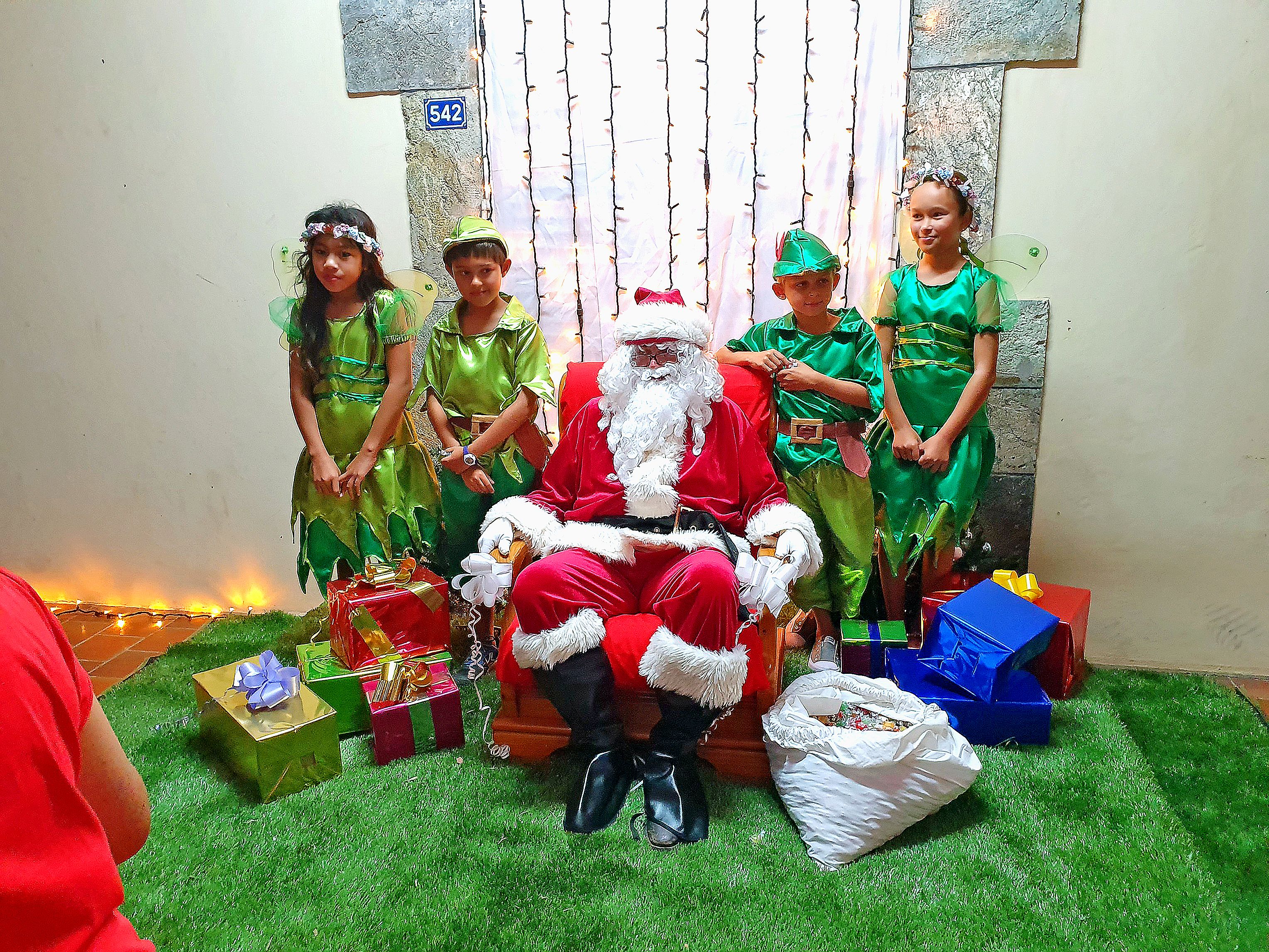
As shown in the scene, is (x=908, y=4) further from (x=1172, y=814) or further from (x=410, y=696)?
(x=410, y=696)

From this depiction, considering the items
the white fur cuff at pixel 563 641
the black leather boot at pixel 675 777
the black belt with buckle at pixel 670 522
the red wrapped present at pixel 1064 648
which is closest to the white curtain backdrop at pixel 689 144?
the black belt with buckle at pixel 670 522

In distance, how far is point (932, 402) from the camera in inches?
124

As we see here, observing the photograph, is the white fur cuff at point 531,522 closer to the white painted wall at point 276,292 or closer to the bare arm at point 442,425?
the bare arm at point 442,425

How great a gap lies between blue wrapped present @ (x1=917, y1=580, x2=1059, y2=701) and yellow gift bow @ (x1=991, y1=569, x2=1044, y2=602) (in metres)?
0.17

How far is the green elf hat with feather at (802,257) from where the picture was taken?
297cm

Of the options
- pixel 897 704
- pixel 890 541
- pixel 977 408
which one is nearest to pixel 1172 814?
pixel 897 704

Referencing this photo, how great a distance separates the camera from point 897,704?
2512 millimetres

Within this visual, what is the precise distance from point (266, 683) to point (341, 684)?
0.26m

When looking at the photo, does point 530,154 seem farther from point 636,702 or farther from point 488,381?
point 636,702

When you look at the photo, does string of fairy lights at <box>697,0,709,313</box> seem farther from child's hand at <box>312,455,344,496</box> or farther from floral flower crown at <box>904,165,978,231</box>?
child's hand at <box>312,455,344,496</box>

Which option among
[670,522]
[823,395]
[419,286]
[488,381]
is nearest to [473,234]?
[419,286]

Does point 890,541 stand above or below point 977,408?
below

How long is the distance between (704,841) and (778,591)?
73 centimetres

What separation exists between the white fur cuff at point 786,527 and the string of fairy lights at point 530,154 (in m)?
1.61
